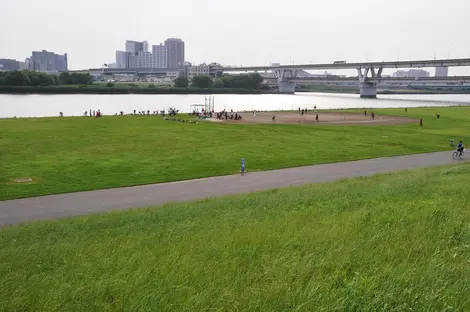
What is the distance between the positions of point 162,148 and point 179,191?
14.6 metres

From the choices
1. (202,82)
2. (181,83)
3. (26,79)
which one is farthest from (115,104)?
(202,82)

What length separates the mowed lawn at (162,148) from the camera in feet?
84.0

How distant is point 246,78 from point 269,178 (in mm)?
175420

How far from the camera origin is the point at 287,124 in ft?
190

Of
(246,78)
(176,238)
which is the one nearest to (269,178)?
(176,238)

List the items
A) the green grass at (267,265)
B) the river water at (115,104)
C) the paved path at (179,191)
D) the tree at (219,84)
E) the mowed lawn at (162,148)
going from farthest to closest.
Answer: the tree at (219,84), the river water at (115,104), the mowed lawn at (162,148), the paved path at (179,191), the green grass at (267,265)

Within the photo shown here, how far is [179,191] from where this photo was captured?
880 inches

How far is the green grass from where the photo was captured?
5.45 meters

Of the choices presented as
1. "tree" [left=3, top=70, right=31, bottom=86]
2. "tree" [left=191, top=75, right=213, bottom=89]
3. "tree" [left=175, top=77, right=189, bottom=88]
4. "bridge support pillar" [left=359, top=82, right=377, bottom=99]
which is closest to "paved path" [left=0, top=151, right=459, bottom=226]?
"tree" [left=3, top=70, right=31, bottom=86]

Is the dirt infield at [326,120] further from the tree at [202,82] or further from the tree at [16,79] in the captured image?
the tree at [202,82]

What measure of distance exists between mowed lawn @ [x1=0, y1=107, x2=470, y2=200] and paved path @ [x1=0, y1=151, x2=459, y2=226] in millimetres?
1394

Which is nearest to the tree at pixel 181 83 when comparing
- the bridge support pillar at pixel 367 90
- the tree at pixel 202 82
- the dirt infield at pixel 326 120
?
the tree at pixel 202 82

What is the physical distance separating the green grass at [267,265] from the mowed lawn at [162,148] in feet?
44.5

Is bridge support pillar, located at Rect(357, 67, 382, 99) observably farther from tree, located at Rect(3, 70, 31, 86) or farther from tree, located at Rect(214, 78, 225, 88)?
tree, located at Rect(3, 70, 31, 86)
